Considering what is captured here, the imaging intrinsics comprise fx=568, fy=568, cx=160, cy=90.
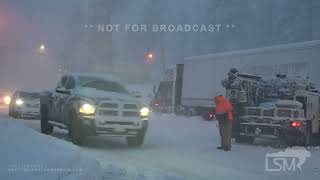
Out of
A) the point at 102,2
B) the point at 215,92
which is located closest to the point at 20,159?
the point at 215,92

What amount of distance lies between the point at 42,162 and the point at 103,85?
7.50 metres

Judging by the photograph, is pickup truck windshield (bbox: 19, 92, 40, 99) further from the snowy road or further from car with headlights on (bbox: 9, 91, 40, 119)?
the snowy road

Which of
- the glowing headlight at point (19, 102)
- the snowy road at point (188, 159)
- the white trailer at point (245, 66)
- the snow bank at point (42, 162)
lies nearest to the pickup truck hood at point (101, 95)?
the snowy road at point (188, 159)

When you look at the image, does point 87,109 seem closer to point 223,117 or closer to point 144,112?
point 144,112

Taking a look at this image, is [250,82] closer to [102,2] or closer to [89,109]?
[89,109]

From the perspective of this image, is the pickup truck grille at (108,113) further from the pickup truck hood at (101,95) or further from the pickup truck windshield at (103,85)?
the pickup truck windshield at (103,85)

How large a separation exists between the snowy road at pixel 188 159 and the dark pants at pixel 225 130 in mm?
291

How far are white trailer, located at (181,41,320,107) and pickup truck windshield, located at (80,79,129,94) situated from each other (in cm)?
851

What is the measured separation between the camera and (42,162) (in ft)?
29.6

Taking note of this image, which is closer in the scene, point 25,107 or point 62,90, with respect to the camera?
point 62,90

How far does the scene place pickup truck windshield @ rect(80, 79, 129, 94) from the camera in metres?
16.1

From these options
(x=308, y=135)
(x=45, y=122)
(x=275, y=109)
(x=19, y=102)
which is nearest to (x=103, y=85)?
(x=45, y=122)

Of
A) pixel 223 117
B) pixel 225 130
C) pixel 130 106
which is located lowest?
pixel 225 130

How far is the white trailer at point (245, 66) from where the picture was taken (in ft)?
84.3
